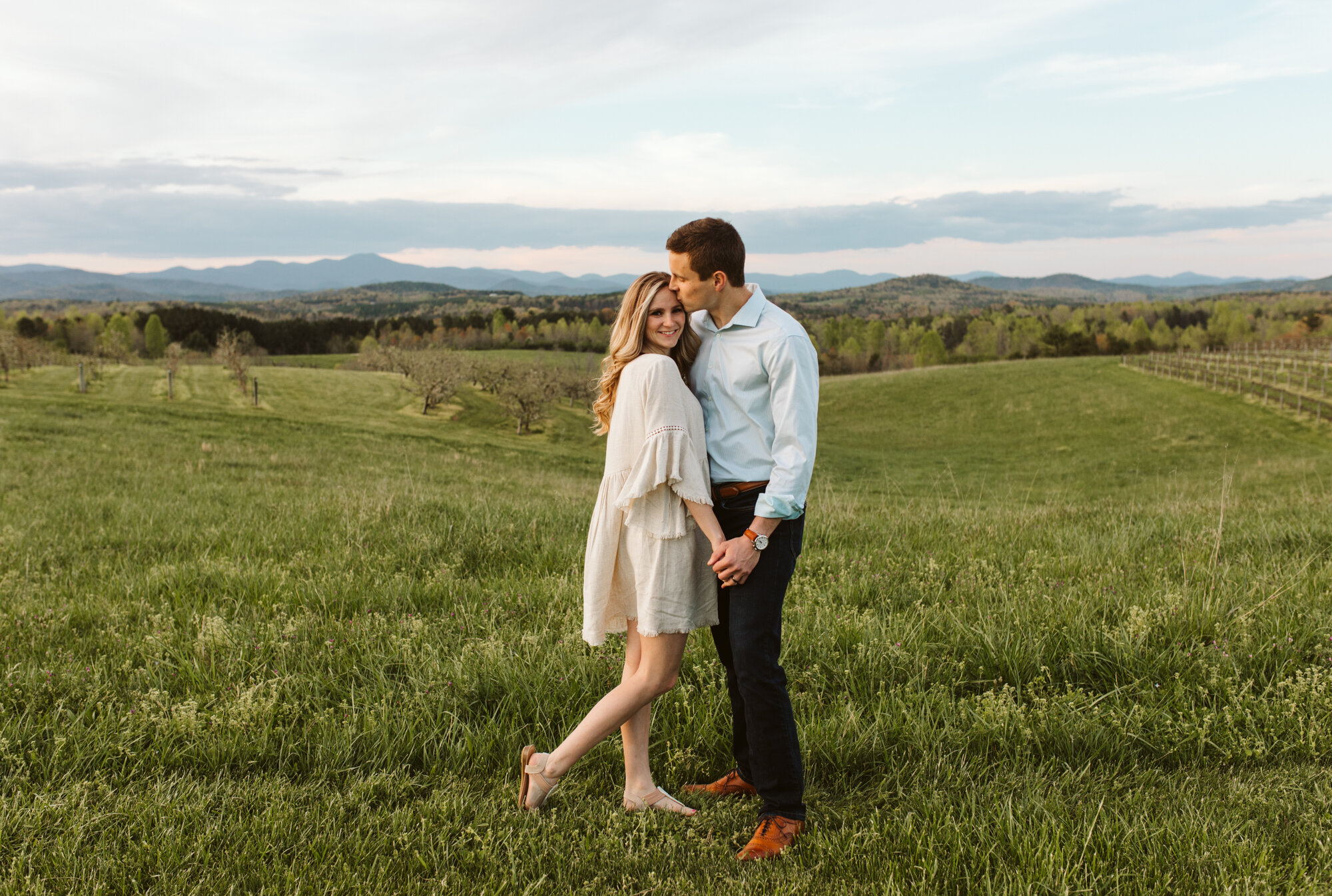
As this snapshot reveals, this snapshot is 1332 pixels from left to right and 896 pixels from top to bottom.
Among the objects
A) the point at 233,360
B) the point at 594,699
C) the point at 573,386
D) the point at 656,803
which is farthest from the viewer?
the point at 573,386

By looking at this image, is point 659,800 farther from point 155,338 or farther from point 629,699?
point 155,338

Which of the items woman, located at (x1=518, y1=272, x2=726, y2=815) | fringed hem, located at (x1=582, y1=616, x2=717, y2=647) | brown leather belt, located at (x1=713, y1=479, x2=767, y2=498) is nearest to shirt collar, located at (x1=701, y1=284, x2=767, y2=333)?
woman, located at (x1=518, y1=272, x2=726, y2=815)

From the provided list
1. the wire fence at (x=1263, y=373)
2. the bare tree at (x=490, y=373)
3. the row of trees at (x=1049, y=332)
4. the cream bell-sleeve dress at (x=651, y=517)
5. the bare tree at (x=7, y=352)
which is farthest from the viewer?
the row of trees at (x=1049, y=332)

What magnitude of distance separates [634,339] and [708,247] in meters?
0.51

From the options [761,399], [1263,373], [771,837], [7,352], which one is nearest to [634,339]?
[761,399]

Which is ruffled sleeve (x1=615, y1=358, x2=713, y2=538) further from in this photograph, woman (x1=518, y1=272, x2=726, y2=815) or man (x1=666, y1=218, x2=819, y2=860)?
man (x1=666, y1=218, x2=819, y2=860)

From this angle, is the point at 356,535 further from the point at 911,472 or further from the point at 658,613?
the point at 911,472

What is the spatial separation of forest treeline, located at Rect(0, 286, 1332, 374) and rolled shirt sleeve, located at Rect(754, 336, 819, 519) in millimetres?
113039

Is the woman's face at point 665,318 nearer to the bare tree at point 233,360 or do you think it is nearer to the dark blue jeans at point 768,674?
the dark blue jeans at point 768,674

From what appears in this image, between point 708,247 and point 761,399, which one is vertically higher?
point 708,247

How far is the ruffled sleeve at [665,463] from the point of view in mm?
3018

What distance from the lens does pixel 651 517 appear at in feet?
10.3

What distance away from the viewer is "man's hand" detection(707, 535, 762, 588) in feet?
9.80

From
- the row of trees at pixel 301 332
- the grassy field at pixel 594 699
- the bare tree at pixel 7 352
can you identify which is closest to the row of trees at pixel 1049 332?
Answer: the row of trees at pixel 301 332
